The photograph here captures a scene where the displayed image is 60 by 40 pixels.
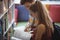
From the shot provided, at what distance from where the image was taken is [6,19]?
6.64 feet

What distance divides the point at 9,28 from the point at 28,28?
10.6 inches

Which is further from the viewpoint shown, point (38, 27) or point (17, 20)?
point (17, 20)

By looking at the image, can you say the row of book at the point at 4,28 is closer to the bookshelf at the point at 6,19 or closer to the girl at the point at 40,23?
the bookshelf at the point at 6,19


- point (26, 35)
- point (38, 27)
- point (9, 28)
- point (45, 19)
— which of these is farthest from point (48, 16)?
point (9, 28)

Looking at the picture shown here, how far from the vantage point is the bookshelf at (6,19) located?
1836 millimetres

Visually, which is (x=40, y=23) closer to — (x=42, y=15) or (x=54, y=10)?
(x=42, y=15)

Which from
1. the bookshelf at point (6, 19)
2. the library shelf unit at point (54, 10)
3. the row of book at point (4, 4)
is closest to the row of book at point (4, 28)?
the bookshelf at point (6, 19)

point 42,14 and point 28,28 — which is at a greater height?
point 42,14

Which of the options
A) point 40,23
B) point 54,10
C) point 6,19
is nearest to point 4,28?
point 6,19

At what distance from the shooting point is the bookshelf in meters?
1.84

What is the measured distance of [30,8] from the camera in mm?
2102

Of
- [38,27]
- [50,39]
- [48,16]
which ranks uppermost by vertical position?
[48,16]

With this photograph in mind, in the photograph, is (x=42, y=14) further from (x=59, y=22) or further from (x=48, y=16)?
(x=59, y=22)

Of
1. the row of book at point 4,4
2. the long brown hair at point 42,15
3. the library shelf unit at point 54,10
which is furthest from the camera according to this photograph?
the library shelf unit at point 54,10
